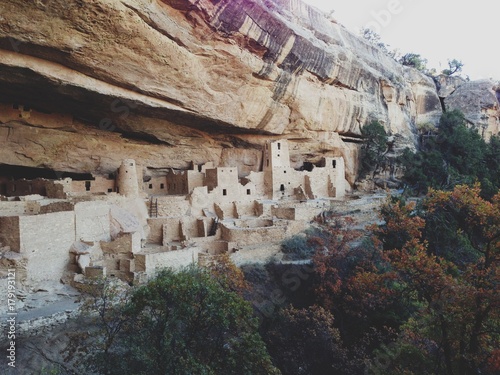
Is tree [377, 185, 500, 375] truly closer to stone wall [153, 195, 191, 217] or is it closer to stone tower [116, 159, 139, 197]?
stone wall [153, 195, 191, 217]

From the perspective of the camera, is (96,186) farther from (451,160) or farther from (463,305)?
(451,160)

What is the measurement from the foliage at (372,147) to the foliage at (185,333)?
16956 millimetres

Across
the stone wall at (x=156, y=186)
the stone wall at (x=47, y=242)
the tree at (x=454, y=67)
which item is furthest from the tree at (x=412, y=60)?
the stone wall at (x=47, y=242)

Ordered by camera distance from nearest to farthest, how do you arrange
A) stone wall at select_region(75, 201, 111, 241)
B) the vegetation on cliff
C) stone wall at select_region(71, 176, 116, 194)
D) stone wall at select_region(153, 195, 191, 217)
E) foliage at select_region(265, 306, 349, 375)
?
the vegetation on cliff, stone wall at select_region(75, 201, 111, 241), foliage at select_region(265, 306, 349, 375), stone wall at select_region(153, 195, 191, 217), stone wall at select_region(71, 176, 116, 194)

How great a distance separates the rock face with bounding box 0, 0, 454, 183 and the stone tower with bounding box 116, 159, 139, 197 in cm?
190

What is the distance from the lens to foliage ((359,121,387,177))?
2252 cm

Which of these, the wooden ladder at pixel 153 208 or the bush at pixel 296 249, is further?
the wooden ladder at pixel 153 208

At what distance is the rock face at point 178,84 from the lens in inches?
428

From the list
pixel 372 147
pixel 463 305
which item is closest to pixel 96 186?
pixel 463 305

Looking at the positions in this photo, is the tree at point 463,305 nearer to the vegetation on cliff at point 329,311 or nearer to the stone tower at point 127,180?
the vegetation on cliff at point 329,311

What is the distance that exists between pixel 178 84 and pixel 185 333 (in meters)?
8.99

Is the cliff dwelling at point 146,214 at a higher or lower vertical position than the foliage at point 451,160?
lower

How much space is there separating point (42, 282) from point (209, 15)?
927 cm

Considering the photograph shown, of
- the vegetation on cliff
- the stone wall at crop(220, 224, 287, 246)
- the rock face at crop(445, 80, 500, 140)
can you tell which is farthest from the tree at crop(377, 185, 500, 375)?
the rock face at crop(445, 80, 500, 140)
